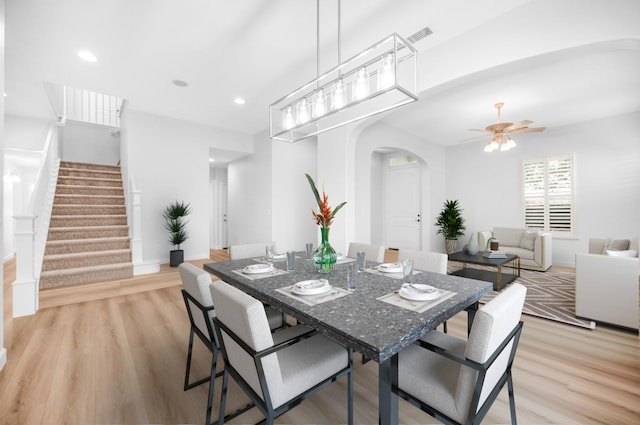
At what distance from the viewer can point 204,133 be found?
5543 mm

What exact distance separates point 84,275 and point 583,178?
28.4 feet

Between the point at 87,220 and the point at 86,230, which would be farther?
the point at 87,220

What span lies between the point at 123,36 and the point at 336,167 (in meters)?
2.78

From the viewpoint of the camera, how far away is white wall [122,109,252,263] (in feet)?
15.9

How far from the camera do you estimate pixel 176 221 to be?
16.3 feet

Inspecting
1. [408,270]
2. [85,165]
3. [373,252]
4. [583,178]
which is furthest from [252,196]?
[583,178]

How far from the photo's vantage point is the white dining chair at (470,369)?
946 mm

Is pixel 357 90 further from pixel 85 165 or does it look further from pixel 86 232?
pixel 85 165

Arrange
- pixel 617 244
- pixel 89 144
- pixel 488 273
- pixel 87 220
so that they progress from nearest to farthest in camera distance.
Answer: pixel 617 244 → pixel 488 273 → pixel 87 220 → pixel 89 144

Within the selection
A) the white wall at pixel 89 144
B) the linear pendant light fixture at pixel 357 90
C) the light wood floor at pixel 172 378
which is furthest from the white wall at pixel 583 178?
the white wall at pixel 89 144

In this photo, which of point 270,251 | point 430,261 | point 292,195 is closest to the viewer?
point 430,261

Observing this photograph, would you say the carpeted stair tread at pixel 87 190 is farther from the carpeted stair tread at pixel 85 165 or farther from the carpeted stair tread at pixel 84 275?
the carpeted stair tread at pixel 84 275

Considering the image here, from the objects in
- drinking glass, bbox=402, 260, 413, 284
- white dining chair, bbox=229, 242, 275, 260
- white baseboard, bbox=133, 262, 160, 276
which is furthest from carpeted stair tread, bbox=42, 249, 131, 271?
drinking glass, bbox=402, 260, 413, 284

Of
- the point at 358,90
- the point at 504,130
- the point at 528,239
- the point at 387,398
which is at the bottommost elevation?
the point at 387,398
